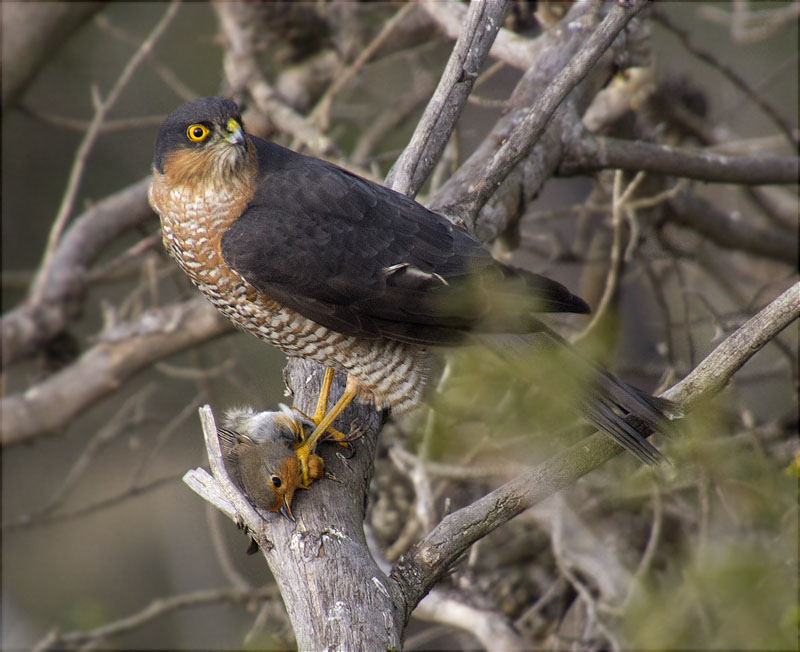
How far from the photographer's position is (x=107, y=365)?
4.44 metres

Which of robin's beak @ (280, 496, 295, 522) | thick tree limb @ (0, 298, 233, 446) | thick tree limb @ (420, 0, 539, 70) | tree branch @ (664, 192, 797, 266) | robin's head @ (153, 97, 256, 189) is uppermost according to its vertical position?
thick tree limb @ (420, 0, 539, 70)

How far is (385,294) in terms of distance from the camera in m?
2.59

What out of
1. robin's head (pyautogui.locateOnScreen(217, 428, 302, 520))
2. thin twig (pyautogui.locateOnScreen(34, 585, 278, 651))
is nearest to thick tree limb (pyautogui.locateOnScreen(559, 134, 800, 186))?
robin's head (pyautogui.locateOnScreen(217, 428, 302, 520))

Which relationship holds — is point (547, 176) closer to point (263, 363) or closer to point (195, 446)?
point (263, 363)

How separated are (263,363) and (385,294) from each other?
2.08 meters

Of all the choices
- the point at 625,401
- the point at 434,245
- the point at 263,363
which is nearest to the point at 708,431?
the point at 625,401

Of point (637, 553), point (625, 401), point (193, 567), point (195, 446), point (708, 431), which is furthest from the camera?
point (193, 567)

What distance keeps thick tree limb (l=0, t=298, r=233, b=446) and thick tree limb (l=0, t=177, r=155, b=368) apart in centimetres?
23

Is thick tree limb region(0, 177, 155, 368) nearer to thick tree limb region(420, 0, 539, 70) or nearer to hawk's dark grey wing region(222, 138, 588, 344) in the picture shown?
thick tree limb region(420, 0, 539, 70)

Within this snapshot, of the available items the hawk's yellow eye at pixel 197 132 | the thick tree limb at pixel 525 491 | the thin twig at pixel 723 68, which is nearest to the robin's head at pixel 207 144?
the hawk's yellow eye at pixel 197 132

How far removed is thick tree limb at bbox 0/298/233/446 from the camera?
4.33m

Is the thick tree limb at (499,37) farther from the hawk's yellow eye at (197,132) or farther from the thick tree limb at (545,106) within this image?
the hawk's yellow eye at (197,132)

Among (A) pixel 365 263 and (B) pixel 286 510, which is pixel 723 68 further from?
(B) pixel 286 510

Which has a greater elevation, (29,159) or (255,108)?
(255,108)
